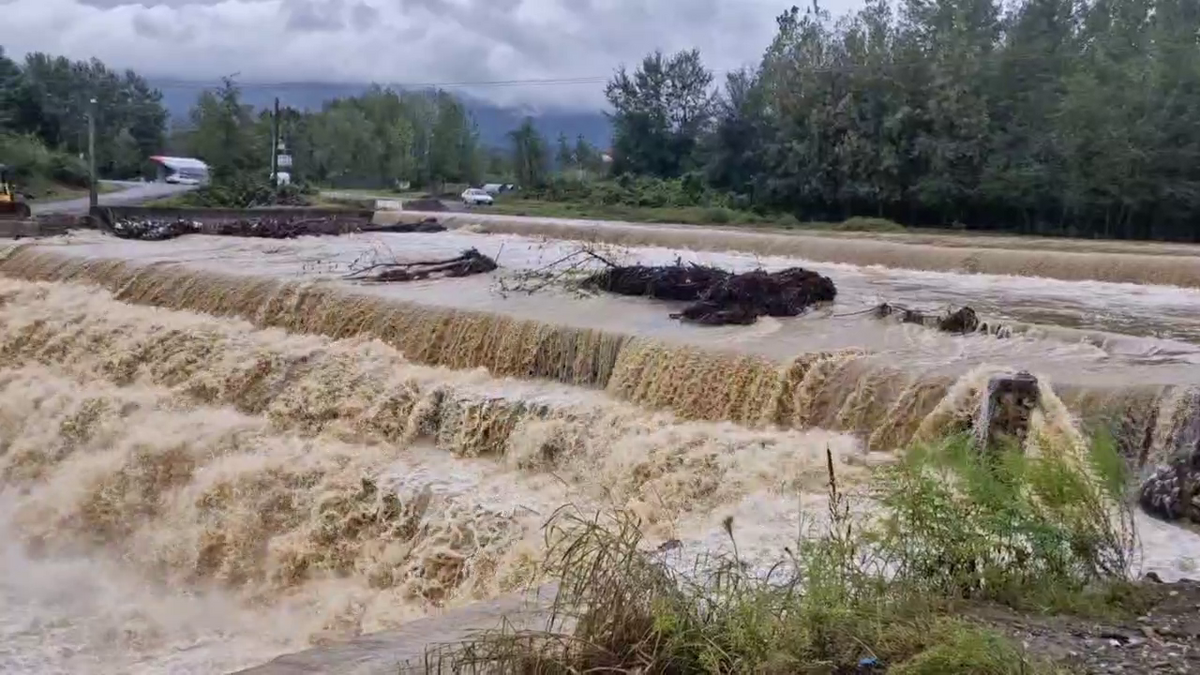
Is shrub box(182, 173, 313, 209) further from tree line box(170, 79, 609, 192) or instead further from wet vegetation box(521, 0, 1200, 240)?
tree line box(170, 79, 609, 192)

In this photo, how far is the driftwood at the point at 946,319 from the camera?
9.68 meters

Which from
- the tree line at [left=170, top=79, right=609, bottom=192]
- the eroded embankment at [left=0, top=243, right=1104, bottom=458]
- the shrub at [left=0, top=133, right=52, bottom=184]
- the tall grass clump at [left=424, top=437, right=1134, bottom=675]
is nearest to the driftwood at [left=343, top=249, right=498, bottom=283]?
the eroded embankment at [left=0, top=243, right=1104, bottom=458]

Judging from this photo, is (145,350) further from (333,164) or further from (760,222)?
(333,164)

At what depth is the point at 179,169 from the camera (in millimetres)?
54344

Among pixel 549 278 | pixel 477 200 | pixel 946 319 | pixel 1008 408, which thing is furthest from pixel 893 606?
pixel 477 200

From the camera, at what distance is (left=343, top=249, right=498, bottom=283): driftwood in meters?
13.1

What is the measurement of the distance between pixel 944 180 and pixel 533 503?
23373 mm

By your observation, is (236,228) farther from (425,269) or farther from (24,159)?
(24,159)

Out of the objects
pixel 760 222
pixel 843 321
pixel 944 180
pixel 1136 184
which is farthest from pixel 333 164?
pixel 843 321

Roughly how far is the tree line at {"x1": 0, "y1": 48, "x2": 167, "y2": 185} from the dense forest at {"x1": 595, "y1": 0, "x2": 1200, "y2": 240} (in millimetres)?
22068

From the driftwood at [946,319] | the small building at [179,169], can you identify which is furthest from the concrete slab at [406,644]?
the small building at [179,169]

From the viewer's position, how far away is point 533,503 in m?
7.14

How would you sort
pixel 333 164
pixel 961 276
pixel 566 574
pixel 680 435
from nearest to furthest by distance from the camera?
pixel 566 574, pixel 680 435, pixel 961 276, pixel 333 164

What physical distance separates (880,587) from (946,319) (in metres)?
6.41
